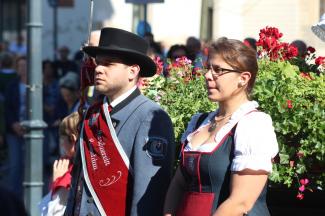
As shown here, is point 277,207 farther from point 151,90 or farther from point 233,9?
point 233,9

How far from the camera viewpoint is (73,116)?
21.3ft

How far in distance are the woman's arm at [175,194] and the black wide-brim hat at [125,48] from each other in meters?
0.77

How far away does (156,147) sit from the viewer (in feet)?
16.7

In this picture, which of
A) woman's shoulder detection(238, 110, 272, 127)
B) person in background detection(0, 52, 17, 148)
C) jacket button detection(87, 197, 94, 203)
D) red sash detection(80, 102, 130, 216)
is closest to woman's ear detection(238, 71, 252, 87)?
woman's shoulder detection(238, 110, 272, 127)

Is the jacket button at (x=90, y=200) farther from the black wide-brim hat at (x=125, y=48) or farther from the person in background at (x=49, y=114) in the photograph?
the person in background at (x=49, y=114)

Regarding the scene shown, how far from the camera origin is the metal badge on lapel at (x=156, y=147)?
200 inches

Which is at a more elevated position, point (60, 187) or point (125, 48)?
point (125, 48)

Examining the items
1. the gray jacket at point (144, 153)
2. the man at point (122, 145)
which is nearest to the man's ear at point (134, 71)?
the man at point (122, 145)

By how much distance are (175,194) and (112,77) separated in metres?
0.76

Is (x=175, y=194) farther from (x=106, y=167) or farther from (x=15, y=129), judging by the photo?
(x=15, y=129)

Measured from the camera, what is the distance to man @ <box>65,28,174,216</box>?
5.07 metres

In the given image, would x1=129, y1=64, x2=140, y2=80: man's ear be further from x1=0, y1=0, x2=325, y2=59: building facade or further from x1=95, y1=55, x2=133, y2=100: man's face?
x1=0, y1=0, x2=325, y2=59: building facade

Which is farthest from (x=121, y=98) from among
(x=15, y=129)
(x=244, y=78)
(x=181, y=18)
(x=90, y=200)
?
(x=181, y=18)

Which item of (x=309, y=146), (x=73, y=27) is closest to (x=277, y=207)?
(x=309, y=146)
